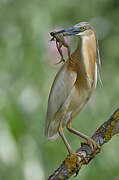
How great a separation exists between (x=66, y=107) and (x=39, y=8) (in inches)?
91.6

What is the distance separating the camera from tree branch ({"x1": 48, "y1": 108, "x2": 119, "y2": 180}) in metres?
2.15

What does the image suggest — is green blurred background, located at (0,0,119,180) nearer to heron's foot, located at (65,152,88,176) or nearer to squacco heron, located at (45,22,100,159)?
squacco heron, located at (45,22,100,159)

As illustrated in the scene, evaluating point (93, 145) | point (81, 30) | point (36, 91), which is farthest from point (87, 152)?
point (36, 91)

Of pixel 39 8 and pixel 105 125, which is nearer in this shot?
pixel 105 125

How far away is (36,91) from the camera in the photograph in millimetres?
3623

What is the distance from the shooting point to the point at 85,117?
377 centimetres

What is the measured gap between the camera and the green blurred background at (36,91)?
317 cm

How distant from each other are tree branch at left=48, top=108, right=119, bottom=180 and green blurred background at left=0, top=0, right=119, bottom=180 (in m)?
0.86

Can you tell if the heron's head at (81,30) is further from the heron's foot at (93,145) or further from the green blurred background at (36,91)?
the green blurred background at (36,91)

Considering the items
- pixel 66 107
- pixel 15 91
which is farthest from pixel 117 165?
pixel 66 107

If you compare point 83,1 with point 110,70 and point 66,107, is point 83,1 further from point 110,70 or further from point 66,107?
point 66,107

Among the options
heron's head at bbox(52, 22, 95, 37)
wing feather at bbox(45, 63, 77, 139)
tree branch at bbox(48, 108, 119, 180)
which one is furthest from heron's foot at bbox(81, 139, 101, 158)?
heron's head at bbox(52, 22, 95, 37)

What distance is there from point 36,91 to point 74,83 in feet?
4.13

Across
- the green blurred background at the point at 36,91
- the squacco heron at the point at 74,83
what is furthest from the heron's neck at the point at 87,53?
the green blurred background at the point at 36,91
